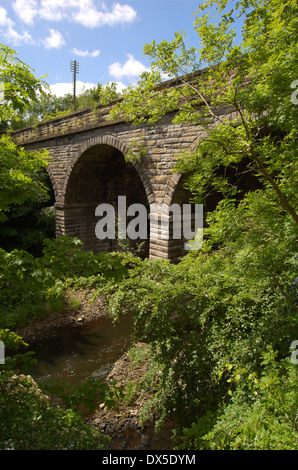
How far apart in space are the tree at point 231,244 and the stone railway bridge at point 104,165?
96.4 inches

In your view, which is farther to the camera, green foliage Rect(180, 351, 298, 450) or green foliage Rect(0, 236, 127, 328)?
green foliage Rect(0, 236, 127, 328)

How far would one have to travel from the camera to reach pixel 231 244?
11.3ft

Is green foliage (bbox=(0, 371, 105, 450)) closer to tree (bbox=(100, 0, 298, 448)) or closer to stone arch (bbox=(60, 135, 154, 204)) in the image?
tree (bbox=(100, 0, 298, 448))

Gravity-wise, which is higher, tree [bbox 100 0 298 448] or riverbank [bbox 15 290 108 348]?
tree [bbox 100 0 298 448]

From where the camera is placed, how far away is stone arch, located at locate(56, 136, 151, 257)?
1077 cm

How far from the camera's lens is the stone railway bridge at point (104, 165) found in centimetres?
697

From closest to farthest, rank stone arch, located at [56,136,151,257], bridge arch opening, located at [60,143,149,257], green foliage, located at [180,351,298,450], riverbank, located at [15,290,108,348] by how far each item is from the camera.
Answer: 1. green foliage, located at [180,351,298,450]
2. riverbank, located at [15,290,108,348]
3. stone arch, located at [56,136,151,257]
4. bridge arch opening, located at [60,143,149,257]

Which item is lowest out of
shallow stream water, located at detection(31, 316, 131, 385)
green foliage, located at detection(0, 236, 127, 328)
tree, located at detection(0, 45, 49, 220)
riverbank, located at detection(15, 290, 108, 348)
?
shallow stream water, located at detection(31, 316, 131, 385)

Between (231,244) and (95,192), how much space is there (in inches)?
373

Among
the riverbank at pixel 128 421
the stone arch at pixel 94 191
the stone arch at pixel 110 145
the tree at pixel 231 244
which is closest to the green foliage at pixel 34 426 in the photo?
the riverbank at pixel 128 421

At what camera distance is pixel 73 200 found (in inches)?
459

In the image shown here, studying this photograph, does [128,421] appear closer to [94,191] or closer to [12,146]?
[12,146]

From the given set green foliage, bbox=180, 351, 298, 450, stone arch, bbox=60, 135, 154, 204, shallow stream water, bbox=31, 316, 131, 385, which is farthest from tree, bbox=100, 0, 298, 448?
stone arch, bbox=60, 135, 154, 204
